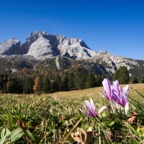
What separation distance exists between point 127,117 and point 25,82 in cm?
12902

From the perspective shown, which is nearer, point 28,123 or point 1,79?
point 28,123

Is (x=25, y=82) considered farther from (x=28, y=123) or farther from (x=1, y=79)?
(x=28, y=123)

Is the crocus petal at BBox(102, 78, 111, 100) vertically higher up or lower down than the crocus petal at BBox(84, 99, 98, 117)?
higher up

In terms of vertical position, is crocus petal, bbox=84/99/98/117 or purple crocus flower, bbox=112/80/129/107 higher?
purple crocus flower, bbox=112/80/129/107

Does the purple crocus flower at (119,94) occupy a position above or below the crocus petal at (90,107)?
above

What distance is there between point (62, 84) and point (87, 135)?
119m

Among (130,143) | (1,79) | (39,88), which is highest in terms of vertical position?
(1,79)

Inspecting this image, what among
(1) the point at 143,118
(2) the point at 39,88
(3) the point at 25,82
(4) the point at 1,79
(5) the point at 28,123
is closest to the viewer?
(1) the point at 143,118

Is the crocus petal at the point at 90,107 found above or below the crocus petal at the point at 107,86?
below

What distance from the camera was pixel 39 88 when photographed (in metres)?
120

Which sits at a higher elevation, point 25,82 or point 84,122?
point 25,82

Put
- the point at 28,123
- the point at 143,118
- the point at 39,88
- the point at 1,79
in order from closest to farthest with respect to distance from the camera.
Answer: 1. the point at 143,118
2. the point at 28,123
3. the point at 39,88
4. the point at 1,79

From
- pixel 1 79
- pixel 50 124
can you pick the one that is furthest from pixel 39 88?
pixel 50 124

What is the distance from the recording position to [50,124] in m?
2.01
